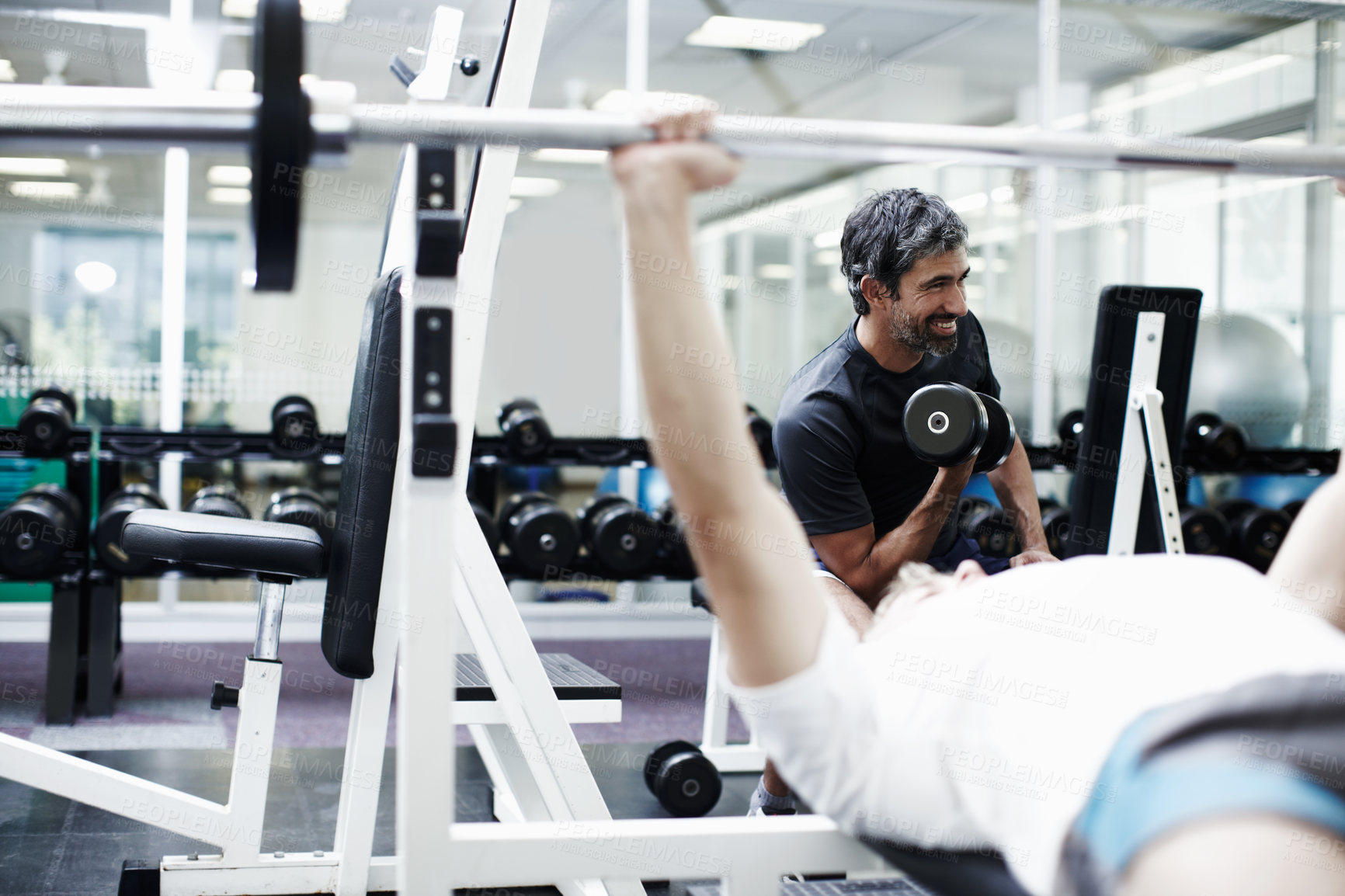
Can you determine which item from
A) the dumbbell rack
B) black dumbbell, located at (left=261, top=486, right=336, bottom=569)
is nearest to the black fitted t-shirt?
black dumbbell, located at (left=261, top=486, right=336, bottom=569)

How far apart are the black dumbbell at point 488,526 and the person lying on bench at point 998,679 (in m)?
2.35

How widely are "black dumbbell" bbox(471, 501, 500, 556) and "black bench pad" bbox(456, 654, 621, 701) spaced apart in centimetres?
125

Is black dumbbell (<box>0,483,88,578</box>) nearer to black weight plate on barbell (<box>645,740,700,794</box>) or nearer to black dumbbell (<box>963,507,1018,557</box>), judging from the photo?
black weight plate on barbell (<box>645,740,700,794</box>)

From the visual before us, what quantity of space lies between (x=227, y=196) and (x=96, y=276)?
614mm

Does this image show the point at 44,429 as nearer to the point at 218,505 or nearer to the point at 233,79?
the point at 218,505

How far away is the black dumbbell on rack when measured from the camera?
3785 mm

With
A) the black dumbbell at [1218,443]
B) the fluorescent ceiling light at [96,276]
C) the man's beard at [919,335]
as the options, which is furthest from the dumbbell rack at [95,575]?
the black dumbbell at [1218,443]

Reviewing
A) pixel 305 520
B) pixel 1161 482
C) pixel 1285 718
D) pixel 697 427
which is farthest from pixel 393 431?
pixel 305 520

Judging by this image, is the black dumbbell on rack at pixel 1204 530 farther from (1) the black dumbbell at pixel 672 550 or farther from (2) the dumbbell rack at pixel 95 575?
(2) the dumbbell rack at pixel 95 575

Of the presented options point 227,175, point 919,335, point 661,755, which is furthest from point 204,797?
point 227,175

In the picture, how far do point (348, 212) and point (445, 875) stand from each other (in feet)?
14.2

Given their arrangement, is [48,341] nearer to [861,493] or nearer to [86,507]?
[86,507]

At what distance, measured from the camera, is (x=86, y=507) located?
3277 millimetres

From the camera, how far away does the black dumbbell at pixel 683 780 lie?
2.42m
